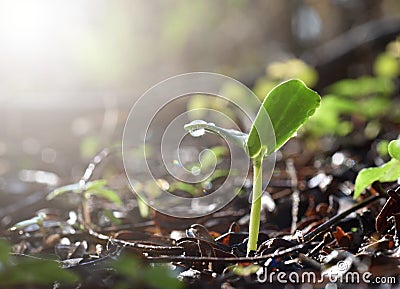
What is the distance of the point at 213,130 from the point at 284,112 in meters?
0.10

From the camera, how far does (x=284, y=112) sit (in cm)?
72

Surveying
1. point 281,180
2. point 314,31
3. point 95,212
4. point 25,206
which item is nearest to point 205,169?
point 281,180

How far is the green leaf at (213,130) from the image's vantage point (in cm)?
70

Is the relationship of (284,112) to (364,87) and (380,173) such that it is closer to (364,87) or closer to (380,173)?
(380,173)

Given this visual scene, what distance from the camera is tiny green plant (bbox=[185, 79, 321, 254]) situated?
703 mm

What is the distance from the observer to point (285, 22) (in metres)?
5.04

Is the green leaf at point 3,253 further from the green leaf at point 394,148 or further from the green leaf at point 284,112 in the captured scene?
the green leaf at point 394,148

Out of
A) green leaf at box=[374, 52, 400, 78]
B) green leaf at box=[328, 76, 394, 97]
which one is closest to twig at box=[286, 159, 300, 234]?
green leaf at box=[328, 76, 394, 97]

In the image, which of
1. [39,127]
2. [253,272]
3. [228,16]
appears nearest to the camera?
[253,272]

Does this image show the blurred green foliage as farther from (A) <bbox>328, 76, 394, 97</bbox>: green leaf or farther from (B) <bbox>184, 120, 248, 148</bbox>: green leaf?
(B) <bbox>184, 120, 248, 148</bbox>: green leaf

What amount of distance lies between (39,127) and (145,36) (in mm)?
2612

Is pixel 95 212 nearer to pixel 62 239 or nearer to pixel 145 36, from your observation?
pixel 62 239

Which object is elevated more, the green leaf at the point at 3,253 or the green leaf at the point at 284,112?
the green leaf at the point at 284,112

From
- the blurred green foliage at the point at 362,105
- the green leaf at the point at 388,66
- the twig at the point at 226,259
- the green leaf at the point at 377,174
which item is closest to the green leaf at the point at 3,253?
the twig at the point at 226,259
